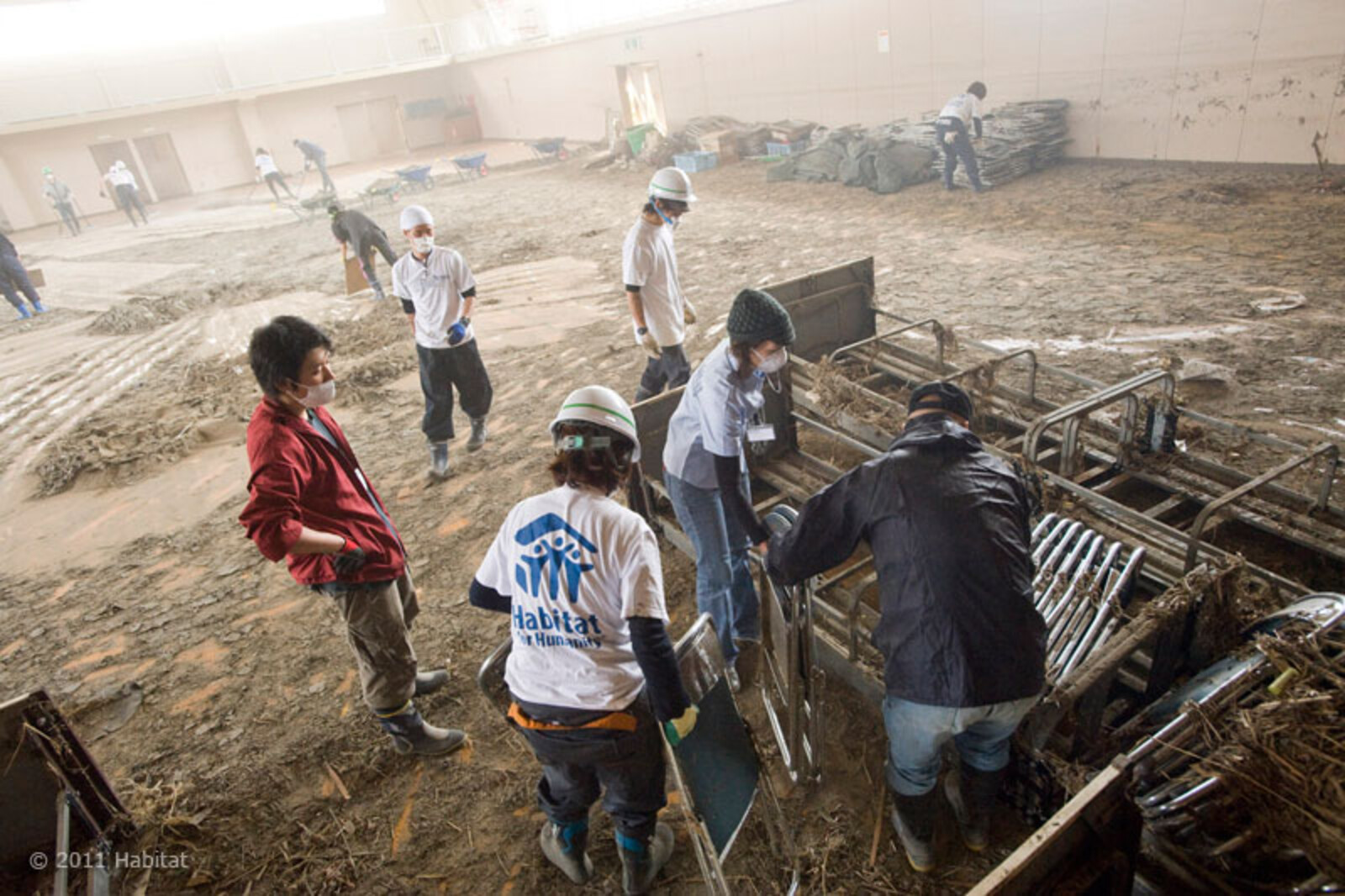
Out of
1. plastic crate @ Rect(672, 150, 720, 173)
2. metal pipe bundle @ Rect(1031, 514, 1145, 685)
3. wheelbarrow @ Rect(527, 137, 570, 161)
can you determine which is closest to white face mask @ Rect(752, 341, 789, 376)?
metal pipe bundle @ Rect(1031, 514, 1145, 685)

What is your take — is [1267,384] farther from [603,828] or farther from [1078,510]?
[603,828]

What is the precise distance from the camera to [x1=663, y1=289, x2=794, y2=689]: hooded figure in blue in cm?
331

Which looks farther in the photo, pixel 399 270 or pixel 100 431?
pixel 100 431

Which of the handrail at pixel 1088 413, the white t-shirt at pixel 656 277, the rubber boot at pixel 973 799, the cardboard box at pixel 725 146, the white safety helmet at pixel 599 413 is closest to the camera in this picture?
the white safety helmet at pixel 599 413

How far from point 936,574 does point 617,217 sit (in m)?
14.7

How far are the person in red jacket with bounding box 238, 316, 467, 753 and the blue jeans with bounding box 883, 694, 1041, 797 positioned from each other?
224 centimetres

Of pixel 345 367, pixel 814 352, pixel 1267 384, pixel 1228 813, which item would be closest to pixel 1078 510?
pixel 1228 813

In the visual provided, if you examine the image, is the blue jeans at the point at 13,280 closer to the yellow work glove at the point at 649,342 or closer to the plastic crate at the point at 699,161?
the plastic crate at the point at 699,161

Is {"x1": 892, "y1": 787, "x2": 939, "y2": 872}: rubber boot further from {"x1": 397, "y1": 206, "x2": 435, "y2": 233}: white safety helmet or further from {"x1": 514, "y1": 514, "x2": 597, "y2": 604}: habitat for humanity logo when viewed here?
{"x1": 397, "y1": 206, "x2": 435, "y2": 233}: white safety helmet

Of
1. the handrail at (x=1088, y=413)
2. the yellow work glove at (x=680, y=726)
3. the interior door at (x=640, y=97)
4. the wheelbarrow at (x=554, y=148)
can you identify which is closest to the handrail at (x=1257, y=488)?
the handrail at (x=1088, y=413)

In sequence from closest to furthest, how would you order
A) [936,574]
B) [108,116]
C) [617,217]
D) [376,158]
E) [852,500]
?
[936,574] → [852,500] → [617,217] → [108,116] → [376,158]

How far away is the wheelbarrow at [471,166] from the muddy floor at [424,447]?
9.44 metres

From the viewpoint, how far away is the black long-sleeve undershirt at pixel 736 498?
3324 mm

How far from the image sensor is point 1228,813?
246 centimetres
